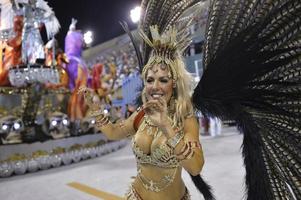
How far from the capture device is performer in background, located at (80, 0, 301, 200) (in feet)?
4.64

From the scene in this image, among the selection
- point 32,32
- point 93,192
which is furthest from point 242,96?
point 32,32

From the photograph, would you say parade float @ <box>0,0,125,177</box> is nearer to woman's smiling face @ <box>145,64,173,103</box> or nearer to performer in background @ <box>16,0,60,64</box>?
performer in background @ <box>16,0,60,64</box>

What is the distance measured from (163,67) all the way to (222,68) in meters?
0.32

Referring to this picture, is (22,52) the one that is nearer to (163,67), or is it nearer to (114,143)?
(114,143)

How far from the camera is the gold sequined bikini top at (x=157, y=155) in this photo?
1.64 metres

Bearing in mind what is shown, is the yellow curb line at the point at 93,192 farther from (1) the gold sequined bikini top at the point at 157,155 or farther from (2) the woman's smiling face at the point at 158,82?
(2) the woman's smiling face at the point at 158,82

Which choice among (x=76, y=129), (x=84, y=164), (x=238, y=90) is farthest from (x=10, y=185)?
(x=238, y=90)

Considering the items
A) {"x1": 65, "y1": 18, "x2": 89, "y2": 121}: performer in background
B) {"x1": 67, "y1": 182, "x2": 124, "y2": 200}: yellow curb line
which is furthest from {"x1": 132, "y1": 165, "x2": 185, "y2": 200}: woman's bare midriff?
{"x1": 65, "y1": 18, "x2": 89, "y2": 121}: performer in background

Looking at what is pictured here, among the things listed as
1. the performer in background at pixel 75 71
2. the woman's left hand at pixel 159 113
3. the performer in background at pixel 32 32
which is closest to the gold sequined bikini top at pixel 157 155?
the woman's left hand at pixel 159 113

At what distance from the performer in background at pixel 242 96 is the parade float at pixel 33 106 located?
4.59 meters

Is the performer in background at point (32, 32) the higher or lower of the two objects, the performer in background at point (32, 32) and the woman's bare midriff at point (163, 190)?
the higher

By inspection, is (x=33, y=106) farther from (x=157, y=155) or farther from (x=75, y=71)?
(x=157, y=155)

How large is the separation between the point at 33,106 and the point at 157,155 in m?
5.66

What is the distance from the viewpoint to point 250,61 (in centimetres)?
146
